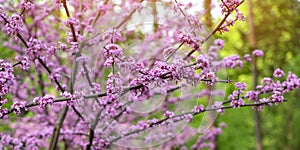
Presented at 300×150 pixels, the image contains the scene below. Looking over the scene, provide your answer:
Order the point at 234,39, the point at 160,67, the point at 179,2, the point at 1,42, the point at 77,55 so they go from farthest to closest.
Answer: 1. the point at 234,39
2. the point at 1,42
3. the point at 77,55
4. the point at 179,2
5. the point at 160,67

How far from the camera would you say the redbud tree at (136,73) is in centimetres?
282

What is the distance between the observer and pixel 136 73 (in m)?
3.03

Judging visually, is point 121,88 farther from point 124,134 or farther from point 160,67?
point 124,134

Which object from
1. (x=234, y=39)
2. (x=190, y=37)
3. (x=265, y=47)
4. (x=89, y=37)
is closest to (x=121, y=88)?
(x=190, y=37)

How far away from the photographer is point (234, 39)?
62.2 ft

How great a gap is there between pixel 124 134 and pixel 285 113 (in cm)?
1339

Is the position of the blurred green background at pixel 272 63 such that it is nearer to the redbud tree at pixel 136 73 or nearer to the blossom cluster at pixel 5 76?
the redbud tree at pixel 136 73

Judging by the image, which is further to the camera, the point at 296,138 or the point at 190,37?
the point at 296,138

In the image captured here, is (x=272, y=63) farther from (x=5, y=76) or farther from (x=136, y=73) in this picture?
(x=5, y=76)

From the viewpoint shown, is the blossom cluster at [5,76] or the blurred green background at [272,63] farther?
the blurred green background at [272,63]

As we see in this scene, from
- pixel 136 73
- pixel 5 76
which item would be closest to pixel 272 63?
pixel 136 73

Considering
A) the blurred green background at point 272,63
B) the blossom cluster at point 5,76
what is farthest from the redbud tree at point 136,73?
the blurred green background at point 272,63

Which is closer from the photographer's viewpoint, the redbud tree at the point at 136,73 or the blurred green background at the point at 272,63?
the redbud tree at the point at 136,73

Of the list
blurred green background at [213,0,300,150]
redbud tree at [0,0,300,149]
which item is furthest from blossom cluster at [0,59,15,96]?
blurred green background at [213,0,300,150]
